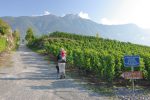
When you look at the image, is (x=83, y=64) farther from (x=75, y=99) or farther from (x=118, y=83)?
(x=75, y=99)

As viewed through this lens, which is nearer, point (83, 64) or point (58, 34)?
point (83, 64)

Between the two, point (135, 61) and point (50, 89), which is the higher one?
point (135, 61)

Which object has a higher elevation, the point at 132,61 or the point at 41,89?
the point at 132,61

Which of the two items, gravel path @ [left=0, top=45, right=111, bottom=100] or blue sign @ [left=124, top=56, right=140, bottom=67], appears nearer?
blue sign @ [left=124, top=56, right=140, bottom=67]

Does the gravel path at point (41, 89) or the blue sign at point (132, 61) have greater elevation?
the blue sign at point (132, 61)

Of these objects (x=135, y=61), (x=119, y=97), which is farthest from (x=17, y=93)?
(x=135, y=61)

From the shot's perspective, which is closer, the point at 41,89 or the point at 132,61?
the point at 132,61

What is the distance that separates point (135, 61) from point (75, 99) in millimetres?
3348

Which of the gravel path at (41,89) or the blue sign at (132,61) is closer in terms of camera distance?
the blue sign at (132,61)

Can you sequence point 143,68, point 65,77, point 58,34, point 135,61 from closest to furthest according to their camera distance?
point 135,61
point 143,68
point 65,77
point 58,34

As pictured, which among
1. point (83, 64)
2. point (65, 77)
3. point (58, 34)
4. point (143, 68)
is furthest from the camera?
point (58, 34)

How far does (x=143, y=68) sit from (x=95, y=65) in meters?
5.21

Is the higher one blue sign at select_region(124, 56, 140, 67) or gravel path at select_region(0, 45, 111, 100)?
blue sign at select_region(124, 56, 140, 67)

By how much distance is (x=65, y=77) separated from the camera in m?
23.6
